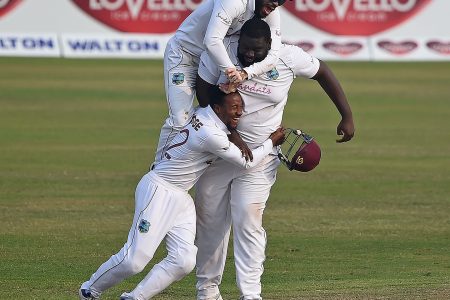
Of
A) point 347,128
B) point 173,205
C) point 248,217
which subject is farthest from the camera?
point 347,128

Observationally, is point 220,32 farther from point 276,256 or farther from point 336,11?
point 336,11

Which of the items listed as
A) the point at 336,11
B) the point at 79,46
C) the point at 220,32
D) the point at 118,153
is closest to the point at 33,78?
the point at 79,46

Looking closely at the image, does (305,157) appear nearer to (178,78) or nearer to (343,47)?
(178,78)

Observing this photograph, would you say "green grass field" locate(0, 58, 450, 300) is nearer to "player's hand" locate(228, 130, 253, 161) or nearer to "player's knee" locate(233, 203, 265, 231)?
"player's knee" locate(233, 203, 265, 231)

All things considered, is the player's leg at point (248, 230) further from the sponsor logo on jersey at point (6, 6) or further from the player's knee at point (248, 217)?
the sponsor logo on jersey at point (6, 6)

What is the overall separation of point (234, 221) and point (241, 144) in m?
0.62

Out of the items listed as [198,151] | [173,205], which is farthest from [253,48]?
[173,205]

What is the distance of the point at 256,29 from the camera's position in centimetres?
916

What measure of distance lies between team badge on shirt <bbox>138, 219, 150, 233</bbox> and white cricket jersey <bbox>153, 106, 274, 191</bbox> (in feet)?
1.41

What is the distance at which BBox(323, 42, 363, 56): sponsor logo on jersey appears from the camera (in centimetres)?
3744

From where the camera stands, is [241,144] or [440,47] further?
[440,47]

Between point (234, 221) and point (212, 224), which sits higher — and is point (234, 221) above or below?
above

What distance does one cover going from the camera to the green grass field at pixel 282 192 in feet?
37.6

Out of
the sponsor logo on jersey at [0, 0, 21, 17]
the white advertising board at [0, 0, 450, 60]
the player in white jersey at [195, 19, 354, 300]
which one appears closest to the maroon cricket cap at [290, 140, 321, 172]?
the player in white jersey at [195, 19, 354, 300]
